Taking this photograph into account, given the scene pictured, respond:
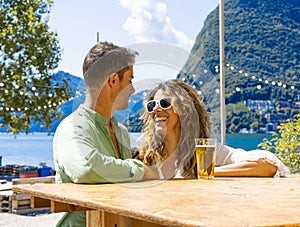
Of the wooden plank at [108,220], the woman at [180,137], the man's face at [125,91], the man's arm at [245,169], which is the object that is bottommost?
the wooden plank at [108,220]

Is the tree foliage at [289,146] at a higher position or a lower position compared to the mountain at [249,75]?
lower

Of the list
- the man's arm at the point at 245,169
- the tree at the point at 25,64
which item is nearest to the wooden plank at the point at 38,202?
the man's arm at the point at 245,169

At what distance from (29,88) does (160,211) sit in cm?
1121

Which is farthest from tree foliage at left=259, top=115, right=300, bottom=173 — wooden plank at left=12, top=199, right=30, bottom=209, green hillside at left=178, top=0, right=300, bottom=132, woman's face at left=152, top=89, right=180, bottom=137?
woman's face at left=152, top=89, right=180, bottom=137

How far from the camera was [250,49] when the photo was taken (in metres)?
22.4

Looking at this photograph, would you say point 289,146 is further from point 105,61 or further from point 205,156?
point 105,61

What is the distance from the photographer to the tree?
1180 cm

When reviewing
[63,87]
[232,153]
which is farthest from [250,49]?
[232,153]

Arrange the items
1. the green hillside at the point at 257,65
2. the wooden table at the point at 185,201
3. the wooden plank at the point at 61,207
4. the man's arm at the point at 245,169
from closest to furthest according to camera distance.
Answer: the wooden table at the point at 185,201, the wooden plank at the point at 61,207, the man's arm at the point at 245,169, the green hillside at the point at 257,65

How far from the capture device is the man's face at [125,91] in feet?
6.78

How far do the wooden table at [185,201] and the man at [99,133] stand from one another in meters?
0.06

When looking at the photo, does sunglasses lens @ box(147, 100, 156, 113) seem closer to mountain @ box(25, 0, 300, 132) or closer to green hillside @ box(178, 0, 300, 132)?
mountain @ box(25, 0, 300, 132)

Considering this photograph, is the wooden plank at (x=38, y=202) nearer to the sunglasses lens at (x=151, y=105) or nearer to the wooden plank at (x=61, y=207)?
the wooden plank at (x=61, y=207)

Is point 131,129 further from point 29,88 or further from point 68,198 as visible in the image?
point 29,88
